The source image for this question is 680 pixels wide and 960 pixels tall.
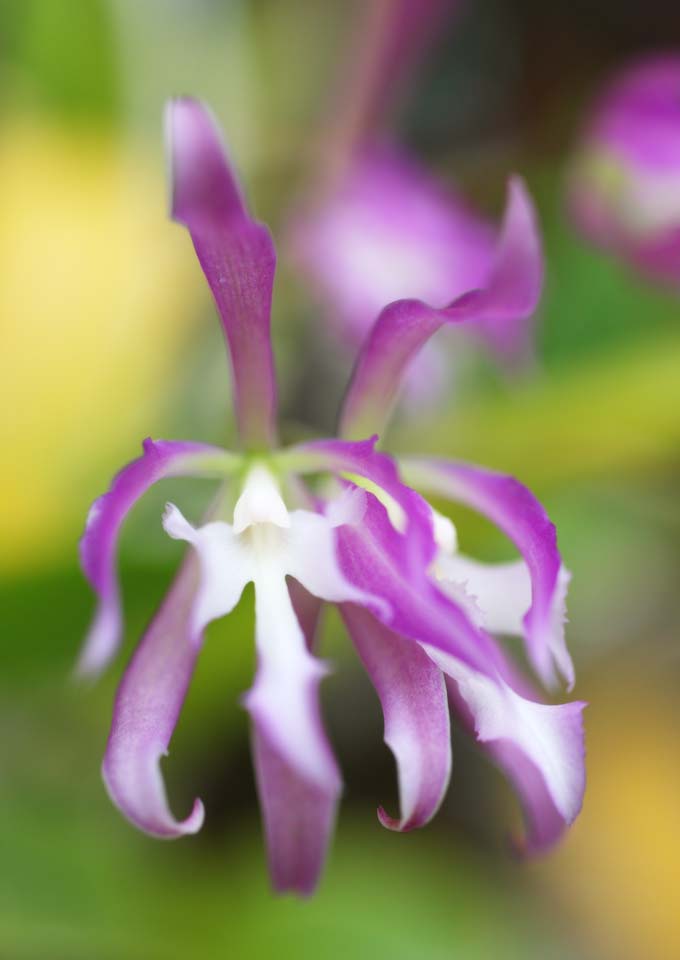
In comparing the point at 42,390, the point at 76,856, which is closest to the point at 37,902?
the point at 76,856

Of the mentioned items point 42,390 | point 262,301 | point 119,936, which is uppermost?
point 42,390

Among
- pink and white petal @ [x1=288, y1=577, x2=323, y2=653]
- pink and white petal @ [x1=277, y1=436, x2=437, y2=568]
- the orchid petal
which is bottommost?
the orchid petal

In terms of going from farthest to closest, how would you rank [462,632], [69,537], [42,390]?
[42,390] → [69,537] → [462,632]

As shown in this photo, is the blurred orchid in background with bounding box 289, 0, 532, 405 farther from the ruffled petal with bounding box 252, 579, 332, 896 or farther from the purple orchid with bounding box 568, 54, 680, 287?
the ruffled petal with bounding box 252, 579, 332, 896

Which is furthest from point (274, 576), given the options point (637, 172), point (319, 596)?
point (637, 172)

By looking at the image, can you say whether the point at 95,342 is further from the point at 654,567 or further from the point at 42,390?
the point at 654,567

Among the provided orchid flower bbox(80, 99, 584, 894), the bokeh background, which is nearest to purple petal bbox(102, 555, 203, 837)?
orchid flower bbox(80, 99, 584, 894)

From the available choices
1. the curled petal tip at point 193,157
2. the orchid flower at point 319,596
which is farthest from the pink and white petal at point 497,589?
the curled petal tip at point 193,157

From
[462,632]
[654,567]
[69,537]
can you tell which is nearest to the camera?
[462,632]
